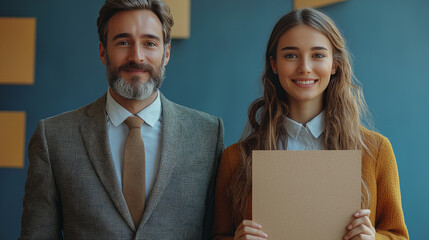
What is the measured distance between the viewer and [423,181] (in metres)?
2.35

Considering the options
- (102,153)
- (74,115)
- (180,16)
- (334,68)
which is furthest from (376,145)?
(180,16)

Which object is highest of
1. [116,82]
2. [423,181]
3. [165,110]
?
[116,82]

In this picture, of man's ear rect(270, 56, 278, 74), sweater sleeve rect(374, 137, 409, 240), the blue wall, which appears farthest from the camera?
the blue wall

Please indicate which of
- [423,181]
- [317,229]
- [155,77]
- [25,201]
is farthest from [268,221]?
[423,181]

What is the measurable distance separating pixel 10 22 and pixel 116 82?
1.45 meters

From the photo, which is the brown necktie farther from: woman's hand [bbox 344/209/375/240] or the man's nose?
woman's hand [bbox 344/209/375/240]

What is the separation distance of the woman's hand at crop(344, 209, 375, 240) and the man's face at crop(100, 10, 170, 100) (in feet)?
2.88

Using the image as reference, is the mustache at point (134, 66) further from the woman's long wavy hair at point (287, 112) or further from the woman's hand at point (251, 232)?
the woman's hand at point (251, 232)

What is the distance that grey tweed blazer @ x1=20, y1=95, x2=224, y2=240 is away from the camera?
1457mm

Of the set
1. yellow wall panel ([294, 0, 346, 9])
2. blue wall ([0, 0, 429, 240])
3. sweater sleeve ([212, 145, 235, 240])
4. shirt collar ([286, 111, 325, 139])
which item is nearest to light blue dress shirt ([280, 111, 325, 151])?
shirt collar ([286, 111, 325, 139])

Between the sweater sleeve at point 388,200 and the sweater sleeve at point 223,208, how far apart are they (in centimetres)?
54

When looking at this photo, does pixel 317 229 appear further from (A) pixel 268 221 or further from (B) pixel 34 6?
(B) pixel 34 6

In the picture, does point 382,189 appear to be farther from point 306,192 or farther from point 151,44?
point 151,44

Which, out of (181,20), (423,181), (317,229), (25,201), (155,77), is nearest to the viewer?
(317,229)
